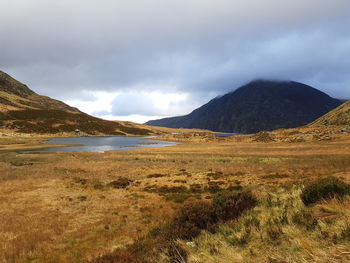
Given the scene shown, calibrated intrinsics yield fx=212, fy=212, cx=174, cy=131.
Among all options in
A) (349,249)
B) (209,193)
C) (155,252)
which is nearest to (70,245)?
(155,252)

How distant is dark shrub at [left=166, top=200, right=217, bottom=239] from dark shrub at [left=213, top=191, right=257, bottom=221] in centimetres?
39

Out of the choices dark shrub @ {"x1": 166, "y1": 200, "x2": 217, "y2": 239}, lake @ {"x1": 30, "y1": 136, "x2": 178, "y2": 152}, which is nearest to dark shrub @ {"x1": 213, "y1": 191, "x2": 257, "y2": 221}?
dark shrub @ {"x1": 166, "y1": 200, "x2": 217, "y2": 239}

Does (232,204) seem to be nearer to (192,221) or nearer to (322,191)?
(192,221)

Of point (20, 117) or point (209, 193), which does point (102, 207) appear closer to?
point (209, 193)

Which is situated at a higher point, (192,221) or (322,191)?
(322,191)

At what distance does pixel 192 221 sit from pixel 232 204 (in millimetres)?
2559

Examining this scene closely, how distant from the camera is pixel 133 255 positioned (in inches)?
294

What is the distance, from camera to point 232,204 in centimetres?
1126

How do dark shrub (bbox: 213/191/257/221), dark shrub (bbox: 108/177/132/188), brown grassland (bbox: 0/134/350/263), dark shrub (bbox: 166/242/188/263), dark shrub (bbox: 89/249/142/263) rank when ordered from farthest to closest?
1. dark shrub (bbox: 108/177/132/188)
2. dark shrub (bbox: 213/191/257/221)
3. dark shrub (bbox: 89/249/142/263)
4. dark shrub (bbox: 166/242/188/263)
5. brown grassland (bbox: 0/134/350/263)

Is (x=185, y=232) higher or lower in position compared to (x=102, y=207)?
higher

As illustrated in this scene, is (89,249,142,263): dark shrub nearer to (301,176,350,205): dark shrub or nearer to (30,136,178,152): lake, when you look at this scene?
(301,176,350,205): dark shrub

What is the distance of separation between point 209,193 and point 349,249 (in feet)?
49.4

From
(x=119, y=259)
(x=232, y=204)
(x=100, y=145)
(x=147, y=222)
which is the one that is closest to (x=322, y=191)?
(x=232, y=204)

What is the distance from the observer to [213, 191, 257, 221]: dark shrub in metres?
10.5
